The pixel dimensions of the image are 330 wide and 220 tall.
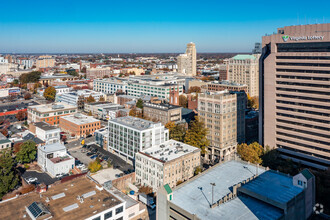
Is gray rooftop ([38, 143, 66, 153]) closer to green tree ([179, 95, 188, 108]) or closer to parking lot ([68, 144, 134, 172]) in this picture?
parking lot ([68, 144, 134, 172])

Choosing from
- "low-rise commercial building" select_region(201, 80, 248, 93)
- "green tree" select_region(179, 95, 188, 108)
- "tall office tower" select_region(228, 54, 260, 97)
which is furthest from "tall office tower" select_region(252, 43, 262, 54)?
"green tree" select_region(179, 95, 188, 108)

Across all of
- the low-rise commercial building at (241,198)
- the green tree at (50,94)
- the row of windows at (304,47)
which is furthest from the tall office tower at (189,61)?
the low-rise commercial building at (241,198)

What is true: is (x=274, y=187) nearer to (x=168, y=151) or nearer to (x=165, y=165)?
(x=165, y=165)

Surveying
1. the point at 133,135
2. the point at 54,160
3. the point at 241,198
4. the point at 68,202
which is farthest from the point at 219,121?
the point at 68,202

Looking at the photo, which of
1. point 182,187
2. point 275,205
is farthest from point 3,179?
point 275,205

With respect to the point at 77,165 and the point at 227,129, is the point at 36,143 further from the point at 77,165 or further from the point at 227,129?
the point at 227,129

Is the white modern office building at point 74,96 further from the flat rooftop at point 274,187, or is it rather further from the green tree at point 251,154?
the flat rooftop at point 274,187
